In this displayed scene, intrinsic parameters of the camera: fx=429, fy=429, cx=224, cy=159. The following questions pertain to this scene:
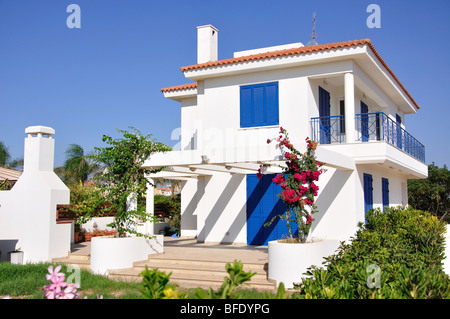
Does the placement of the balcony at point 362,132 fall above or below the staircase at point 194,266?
above

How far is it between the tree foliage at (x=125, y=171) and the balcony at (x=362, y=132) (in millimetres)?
5665

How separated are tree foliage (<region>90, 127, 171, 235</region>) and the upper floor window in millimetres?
3910

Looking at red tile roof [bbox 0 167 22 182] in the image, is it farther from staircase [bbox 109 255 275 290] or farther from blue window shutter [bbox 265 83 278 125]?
blue window shutter [bbox 265 83 278 125]

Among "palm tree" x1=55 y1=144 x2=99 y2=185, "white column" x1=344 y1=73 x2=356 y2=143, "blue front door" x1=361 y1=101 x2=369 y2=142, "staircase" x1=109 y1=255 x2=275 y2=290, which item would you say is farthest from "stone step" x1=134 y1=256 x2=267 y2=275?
"palm tree" x1=55 y1=144 x2=99 y2=185

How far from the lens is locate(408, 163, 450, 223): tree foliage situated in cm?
3291

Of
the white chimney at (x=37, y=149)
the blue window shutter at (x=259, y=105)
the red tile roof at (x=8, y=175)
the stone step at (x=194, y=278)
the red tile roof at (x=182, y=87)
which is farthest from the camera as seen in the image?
the red tile roof at (x=182, y=87)

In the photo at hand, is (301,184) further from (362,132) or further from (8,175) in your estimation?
(8,175)

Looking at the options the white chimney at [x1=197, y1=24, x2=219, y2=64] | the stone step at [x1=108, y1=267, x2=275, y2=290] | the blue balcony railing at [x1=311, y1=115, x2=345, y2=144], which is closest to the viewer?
the stone step at [x1=108, y1=267, x2=275, y2=290]

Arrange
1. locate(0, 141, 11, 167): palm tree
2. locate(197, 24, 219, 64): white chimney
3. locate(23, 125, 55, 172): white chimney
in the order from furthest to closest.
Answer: locate(0, 141, 11, 167): palm tree
locate(197, 24, 219, 64): white chimney
locate(23, 125, 55, 172): white chimney

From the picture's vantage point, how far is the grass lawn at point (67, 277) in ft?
29.2

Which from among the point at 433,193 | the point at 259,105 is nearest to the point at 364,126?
the point at 259,105

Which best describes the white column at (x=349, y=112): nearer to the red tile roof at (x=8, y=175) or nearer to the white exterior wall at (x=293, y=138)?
the white exterior wall at (x=293, y=138)

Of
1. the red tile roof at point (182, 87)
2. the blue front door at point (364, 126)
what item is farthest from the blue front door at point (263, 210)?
the red tile roof at point (182, 87)

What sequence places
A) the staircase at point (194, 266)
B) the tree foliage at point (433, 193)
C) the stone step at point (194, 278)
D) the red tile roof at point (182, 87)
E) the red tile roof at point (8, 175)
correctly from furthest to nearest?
the tree foliage at point (433, 193) < the red tile roof at point (182, 87) < the red tile roof at point (8, 175) < the staircase at point (194, 266) < the stone step at point (194, 278)
